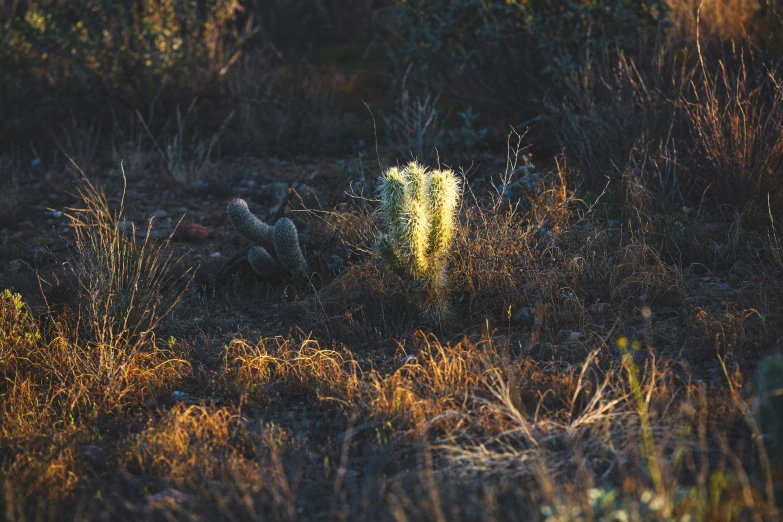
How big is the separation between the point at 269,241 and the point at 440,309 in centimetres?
136

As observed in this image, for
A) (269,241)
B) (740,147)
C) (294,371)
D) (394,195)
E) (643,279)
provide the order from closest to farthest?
(294,371), (394,195), (643,279), (269,241), (740,147)

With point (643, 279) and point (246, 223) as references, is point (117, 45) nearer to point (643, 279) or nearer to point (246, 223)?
point (246, 223)

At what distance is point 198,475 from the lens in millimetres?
2754

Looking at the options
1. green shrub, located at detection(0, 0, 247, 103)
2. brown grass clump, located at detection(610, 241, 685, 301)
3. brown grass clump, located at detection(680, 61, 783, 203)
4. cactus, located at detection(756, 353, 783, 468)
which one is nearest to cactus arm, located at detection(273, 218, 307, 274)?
brown grass clump, located at detection(610, 241, 685, 301)

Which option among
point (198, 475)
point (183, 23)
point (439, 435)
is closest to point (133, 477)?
point (198, 475)

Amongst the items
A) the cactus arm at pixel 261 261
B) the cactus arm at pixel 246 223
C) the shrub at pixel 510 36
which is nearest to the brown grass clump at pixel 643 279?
the cactus arm at pixel 261 261

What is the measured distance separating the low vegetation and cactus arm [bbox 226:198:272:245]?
0.02 metres

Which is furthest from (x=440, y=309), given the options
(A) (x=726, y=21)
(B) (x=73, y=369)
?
(A) (x=726, y=21)

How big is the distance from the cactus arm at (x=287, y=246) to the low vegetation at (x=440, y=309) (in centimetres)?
2

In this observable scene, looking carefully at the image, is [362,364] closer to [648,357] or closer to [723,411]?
[648,357]

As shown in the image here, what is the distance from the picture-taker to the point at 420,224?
366 cm

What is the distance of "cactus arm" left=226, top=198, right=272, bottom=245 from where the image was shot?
4605 millimetres

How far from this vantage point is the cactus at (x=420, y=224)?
365 cm

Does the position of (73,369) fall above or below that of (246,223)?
below
